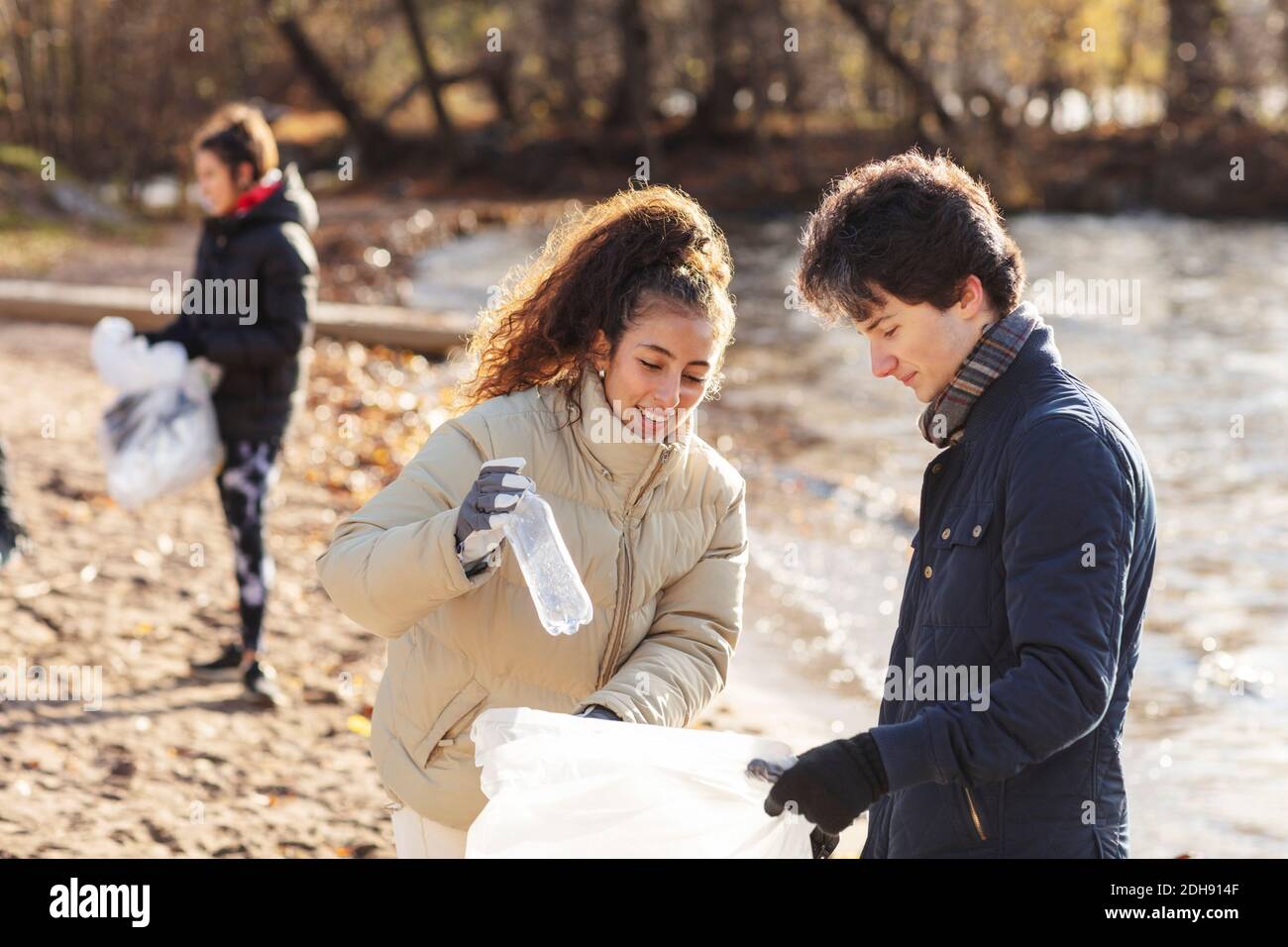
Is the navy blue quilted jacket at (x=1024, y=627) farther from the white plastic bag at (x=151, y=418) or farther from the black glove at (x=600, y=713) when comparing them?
the white plastic bag at (x=151, y=418)

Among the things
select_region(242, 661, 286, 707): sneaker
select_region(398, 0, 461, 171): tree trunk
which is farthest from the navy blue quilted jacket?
select_region(398, 0, 461, 171): tree trunk

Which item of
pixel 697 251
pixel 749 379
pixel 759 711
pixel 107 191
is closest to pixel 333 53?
pixel 107 191

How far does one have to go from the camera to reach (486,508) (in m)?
2.53

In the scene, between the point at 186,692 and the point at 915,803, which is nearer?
the point at 915,803

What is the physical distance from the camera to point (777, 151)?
3606 centimetres

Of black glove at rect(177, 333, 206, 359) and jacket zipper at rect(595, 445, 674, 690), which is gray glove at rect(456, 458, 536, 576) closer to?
jacket zipper at rect(595, 445, 674, 690)

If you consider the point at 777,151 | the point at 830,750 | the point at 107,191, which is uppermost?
the point at 777,151

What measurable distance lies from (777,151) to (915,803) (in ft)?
114

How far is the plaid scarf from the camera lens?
8.11 feet

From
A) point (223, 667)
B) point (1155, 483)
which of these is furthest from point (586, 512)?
point (1155, 483)

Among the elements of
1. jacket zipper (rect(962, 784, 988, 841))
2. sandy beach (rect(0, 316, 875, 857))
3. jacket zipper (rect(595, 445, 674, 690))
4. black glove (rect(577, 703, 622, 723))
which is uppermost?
jacket zipper (rect(595, 445, 674, 690))

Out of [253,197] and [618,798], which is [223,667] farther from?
[618,798]

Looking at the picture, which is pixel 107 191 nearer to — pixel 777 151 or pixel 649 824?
pixel 777 151

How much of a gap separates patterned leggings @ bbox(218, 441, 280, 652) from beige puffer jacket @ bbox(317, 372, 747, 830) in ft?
10.5
